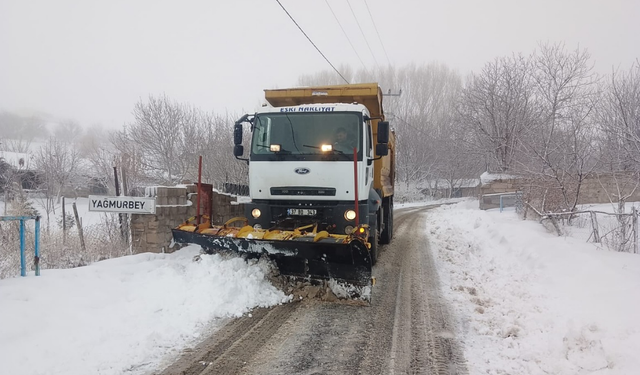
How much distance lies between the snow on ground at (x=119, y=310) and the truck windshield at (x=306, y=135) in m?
1.91

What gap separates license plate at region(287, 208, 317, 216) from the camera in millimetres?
6148

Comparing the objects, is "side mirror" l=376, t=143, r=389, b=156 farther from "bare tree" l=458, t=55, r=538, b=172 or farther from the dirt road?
"bare tree" l=458, t=55, r=538, b=172

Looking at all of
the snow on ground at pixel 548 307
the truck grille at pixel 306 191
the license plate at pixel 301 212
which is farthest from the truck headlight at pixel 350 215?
the snow on ground at pixel 548 307

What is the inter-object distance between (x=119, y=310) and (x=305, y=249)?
2327mm

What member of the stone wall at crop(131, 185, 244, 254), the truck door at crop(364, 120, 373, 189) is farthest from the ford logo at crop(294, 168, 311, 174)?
the stone wall at crop(131, 185, 244, 254)

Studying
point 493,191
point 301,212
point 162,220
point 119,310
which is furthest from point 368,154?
point 493,191

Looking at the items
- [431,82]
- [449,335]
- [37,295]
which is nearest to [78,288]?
[37,295]

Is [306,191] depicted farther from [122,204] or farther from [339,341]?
[122,204]

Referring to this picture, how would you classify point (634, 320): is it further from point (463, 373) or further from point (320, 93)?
point (320, 93)

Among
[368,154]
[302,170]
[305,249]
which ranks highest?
[368,154]

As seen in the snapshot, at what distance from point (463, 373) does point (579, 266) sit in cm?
355

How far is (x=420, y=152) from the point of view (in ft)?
135

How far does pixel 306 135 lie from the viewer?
639 cm

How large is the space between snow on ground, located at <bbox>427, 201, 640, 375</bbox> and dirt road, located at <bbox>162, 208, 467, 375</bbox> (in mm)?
382
